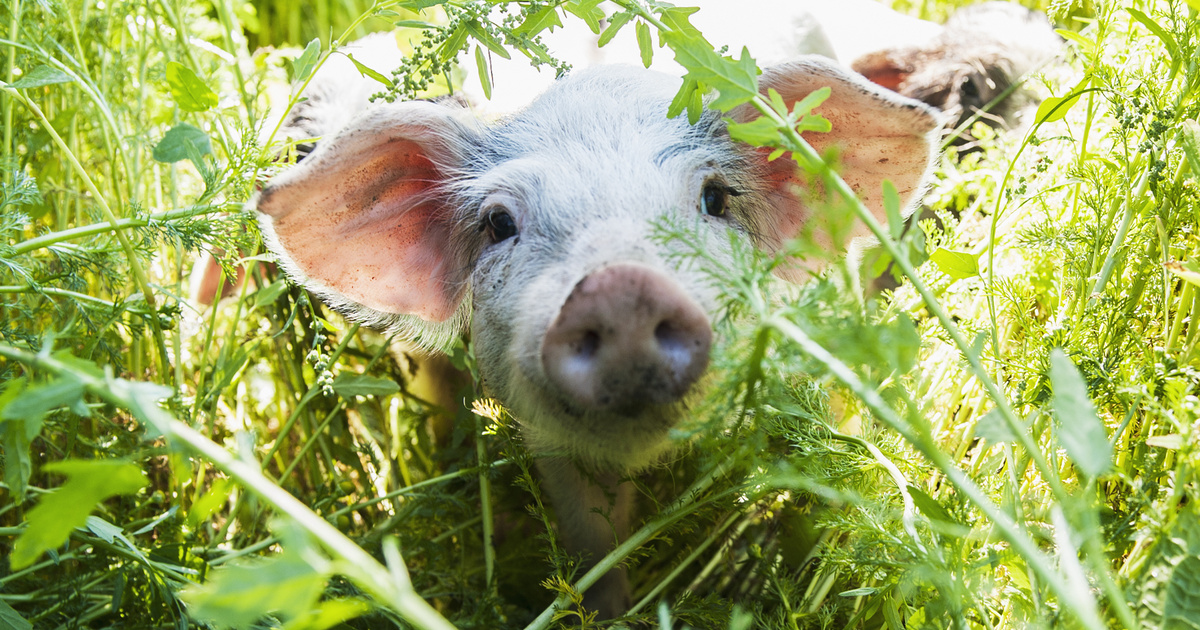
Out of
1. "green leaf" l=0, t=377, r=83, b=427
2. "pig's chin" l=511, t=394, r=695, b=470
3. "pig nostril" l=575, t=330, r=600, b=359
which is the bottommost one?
"pig's chin" l=511, t=394, r=695, b=470

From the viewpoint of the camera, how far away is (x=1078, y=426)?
0.94 meters

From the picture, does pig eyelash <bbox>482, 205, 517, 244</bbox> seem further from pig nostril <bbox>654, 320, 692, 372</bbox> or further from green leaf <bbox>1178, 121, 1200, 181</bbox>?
green leaf <bbox>1178, 121, 1200, 181</bbox>

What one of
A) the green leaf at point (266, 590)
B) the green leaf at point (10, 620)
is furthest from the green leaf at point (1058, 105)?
the green leaf at point (10, 620)

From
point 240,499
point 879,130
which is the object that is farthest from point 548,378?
point 240,499

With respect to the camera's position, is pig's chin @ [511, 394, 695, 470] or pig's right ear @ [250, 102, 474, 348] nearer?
pig's chin @ [511, 394, 695, 470]

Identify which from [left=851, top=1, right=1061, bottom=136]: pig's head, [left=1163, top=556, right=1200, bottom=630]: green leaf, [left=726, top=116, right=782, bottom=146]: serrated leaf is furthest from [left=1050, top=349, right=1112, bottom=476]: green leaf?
[left=851, top=1, right=1061, bottom=136]: pig's head

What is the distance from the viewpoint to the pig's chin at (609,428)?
1.60 metres

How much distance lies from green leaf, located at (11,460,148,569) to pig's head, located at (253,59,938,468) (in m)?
0.79

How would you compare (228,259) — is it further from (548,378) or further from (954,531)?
(954,531)

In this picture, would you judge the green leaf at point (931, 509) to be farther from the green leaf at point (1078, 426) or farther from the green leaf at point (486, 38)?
the green leaf at point (486, 38)

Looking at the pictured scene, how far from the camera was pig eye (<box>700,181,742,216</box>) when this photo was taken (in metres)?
2.07

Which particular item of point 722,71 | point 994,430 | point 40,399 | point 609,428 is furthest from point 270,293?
point 994,430

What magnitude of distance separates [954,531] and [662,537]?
2.79ft

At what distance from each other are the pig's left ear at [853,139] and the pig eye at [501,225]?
64cm
